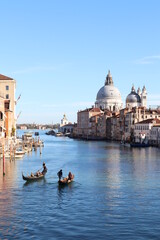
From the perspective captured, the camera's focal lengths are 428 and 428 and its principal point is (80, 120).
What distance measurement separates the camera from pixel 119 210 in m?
26.2

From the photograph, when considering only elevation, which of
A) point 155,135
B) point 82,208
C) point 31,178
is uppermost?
point 155,135

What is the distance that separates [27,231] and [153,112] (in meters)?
115

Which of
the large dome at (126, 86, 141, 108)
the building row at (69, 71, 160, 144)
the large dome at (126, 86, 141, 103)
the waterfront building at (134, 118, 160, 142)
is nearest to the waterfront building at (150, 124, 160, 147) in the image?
the building row at (69, 71, 160, 144)

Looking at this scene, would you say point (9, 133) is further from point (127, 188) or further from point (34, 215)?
point (34, 215)

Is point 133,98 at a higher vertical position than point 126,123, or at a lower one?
higher

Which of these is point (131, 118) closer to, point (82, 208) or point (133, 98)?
point (133, 98)

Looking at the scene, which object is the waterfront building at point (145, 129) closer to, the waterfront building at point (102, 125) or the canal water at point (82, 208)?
the waterfront building at point (102, 125)

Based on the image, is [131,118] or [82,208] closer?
[82,208]

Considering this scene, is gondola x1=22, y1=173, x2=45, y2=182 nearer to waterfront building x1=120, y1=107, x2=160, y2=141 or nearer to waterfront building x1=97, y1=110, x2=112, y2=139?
waterfront building x1=120, y1=107, x2=160, y2=141

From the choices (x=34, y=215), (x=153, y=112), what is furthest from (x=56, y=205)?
(x=153, y=112)

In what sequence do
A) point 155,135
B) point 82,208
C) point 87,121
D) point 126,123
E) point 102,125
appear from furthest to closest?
1. point 87,121
2. point 102,125
3. point 126,123
4. point 155,135
5. point 82,208

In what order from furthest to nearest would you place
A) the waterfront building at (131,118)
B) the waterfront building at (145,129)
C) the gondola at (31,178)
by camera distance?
the waterfront building at (131,118)
the waterfront building at (145,129)
the gondola at (31,178)

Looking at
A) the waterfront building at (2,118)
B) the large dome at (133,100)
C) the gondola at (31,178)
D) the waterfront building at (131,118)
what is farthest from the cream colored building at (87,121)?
the gondola at (31,178)

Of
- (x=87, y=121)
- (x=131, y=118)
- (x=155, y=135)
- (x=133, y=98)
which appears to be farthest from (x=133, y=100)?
(x=155, y=135)
